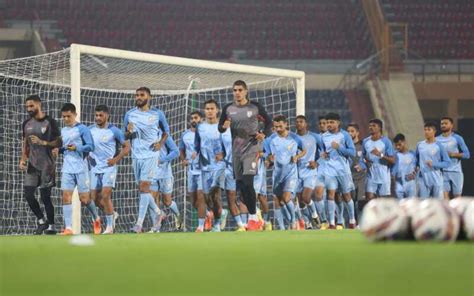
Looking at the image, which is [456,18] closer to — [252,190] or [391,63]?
[391,63]

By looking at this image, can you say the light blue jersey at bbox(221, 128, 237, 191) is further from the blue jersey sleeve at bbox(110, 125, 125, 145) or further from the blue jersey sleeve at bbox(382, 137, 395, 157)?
the blue jersey sleeve at bbox(382, 137, 395, 157)

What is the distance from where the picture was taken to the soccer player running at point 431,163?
51.0ft

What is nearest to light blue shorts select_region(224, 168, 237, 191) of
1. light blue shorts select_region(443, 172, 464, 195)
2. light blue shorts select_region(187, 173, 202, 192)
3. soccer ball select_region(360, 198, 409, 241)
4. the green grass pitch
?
light blue shorts select_region(187, 173, 202, 192)

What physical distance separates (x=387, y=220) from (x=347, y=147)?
8.97 m

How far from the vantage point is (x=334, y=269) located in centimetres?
531

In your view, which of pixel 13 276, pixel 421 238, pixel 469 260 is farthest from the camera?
pixel 421 238

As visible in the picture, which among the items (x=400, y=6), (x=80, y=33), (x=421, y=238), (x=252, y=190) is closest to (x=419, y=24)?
(x=400, y=6)

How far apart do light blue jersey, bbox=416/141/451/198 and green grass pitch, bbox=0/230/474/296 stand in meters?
8.61

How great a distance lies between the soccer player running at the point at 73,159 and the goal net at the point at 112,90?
89 centimetres

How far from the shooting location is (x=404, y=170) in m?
16.5

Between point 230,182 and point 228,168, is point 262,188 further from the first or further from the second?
point 230,182

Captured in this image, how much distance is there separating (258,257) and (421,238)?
1.06 metres

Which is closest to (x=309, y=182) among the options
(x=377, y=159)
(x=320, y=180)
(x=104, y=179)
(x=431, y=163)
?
(x=320, y=180)

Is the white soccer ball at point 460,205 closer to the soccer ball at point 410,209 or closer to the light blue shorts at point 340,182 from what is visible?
the soccer ball at point 410,209
